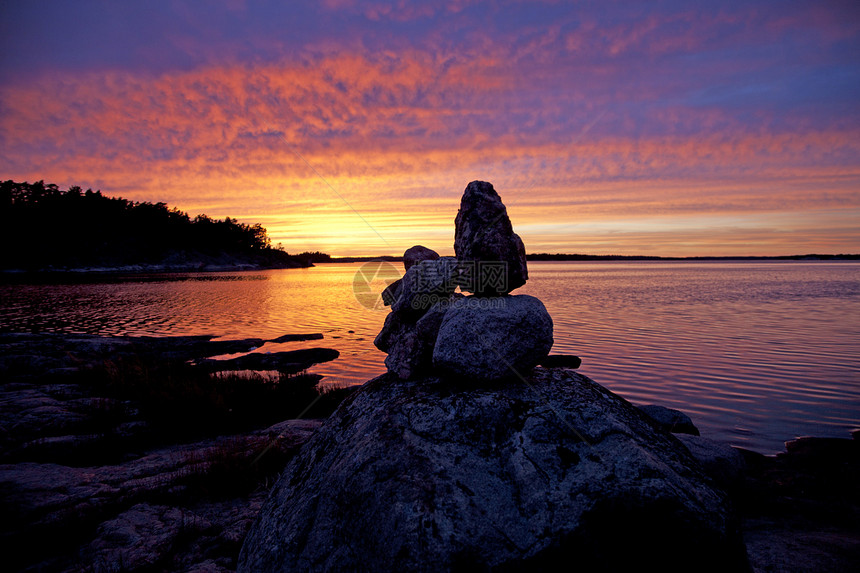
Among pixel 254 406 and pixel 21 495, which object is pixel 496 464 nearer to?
pixel 21 495

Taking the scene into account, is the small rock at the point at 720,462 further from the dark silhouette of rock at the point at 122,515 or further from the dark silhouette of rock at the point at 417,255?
the dark silhouette of rock at the point at 122,515

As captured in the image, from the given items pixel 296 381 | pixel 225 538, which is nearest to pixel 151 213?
pixel 296 381

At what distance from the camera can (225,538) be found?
5.61 meters

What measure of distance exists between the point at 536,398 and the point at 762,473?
7071 mm

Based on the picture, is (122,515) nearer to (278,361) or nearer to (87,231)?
(278,361)

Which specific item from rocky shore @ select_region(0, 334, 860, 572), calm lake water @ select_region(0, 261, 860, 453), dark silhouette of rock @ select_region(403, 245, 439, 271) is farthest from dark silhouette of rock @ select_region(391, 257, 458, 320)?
calm lake water @ select_region(0, 261, 860, 453)

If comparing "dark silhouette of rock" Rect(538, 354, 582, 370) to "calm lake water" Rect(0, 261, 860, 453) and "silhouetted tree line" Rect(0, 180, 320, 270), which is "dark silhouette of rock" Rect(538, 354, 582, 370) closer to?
"calm lake water" Rect(0, 261, 860, 453)

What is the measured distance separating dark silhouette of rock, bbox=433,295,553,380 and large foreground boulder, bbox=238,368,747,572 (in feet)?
0.90

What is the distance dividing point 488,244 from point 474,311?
0.81 m

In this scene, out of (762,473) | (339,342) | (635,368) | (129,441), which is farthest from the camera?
(339,342)

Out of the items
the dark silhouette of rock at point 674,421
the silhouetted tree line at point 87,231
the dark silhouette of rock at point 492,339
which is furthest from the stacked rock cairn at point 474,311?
the silhouetted tree line at point 87,231

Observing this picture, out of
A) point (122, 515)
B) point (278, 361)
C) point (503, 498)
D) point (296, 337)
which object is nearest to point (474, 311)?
point (503, 498)

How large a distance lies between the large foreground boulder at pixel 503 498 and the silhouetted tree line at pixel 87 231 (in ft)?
455

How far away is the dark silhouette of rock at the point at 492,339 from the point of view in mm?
4473
